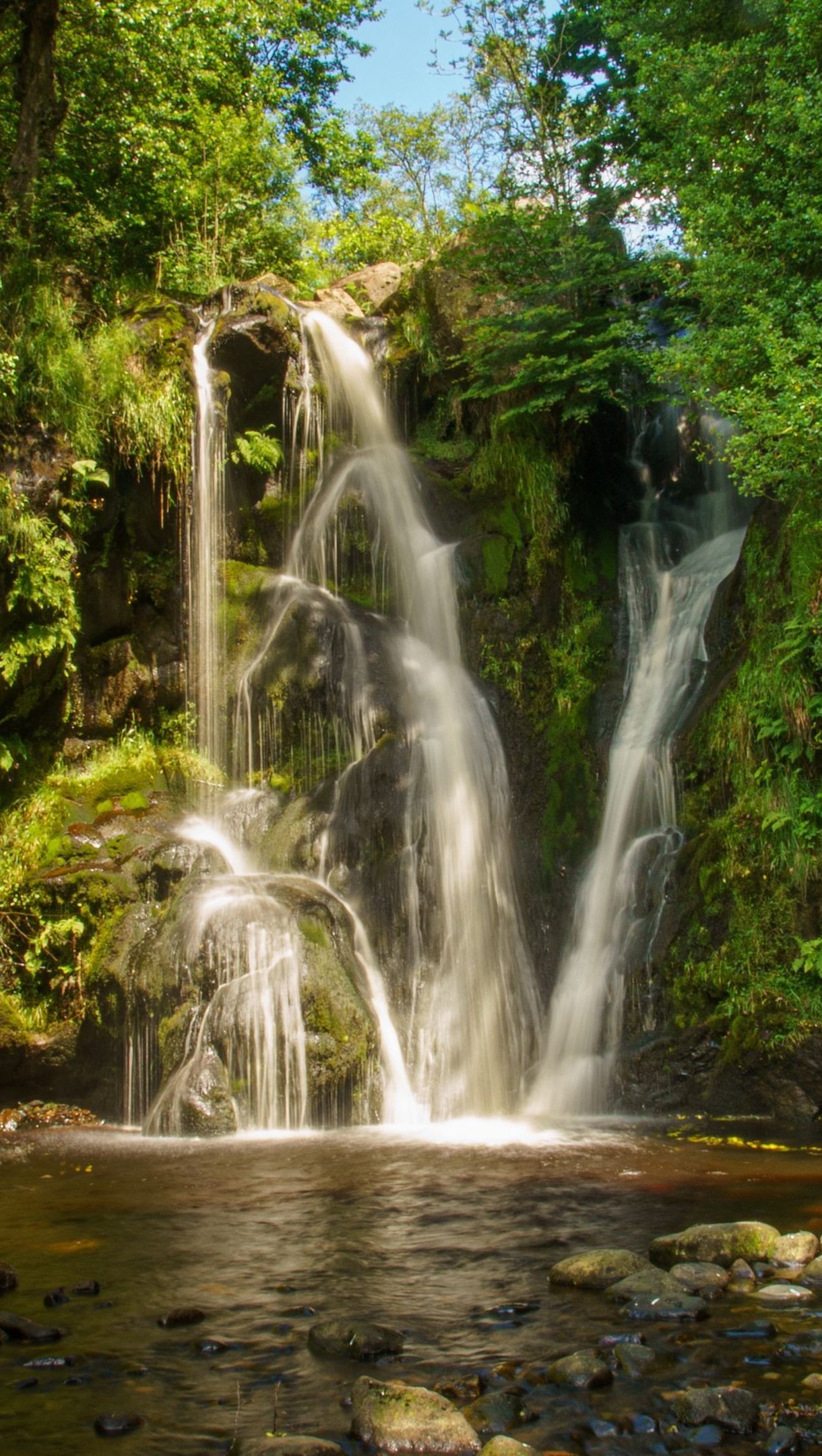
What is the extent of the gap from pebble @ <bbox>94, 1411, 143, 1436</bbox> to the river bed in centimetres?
4

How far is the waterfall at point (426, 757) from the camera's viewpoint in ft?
33.4

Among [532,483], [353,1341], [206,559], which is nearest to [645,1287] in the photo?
[353,1341]

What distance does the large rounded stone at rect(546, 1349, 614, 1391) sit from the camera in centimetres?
383

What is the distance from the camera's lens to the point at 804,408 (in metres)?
8.77

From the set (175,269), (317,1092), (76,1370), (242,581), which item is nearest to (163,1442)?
(76,1370)

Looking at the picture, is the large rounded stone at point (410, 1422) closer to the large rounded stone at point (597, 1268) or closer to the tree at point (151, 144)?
the large rounded stone at point (597, 1268)

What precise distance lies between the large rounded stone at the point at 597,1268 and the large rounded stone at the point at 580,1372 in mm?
911

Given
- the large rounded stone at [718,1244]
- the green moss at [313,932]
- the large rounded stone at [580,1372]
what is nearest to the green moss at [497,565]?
the green moss at [313,932]

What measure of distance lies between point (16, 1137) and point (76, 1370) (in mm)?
5470

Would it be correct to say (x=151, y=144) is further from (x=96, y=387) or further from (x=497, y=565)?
(x=497, y=565)

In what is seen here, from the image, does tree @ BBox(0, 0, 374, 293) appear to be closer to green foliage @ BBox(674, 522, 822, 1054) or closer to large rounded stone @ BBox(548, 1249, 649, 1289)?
green foliage @ BBox(674, 522, 822, 1054)

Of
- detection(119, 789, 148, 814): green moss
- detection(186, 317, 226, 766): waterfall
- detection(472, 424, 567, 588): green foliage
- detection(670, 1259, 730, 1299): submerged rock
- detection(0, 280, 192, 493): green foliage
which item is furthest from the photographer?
detection(472, 424, 567, 588): green foliage

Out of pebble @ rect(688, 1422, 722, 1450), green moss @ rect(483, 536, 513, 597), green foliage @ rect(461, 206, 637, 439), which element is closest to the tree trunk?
green foliage @ rect(461, 206, 637, 439)

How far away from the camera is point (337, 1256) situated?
5410 mm
